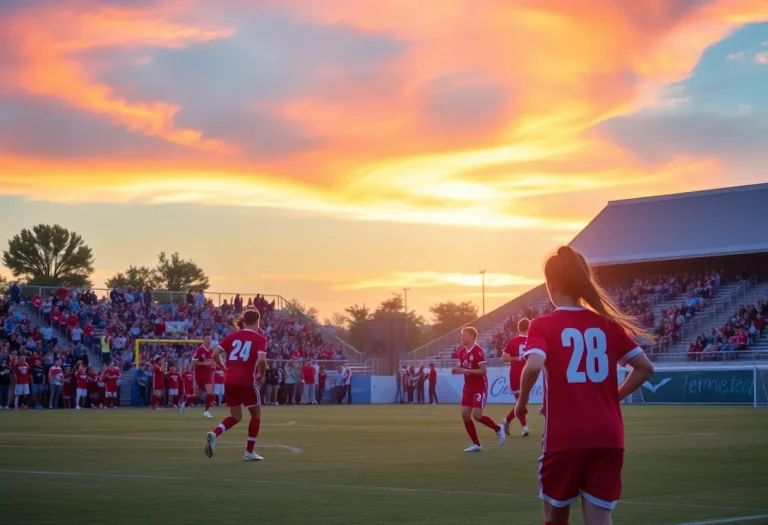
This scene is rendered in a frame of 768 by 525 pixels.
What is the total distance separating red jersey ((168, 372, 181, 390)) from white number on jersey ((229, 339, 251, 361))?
30.5m

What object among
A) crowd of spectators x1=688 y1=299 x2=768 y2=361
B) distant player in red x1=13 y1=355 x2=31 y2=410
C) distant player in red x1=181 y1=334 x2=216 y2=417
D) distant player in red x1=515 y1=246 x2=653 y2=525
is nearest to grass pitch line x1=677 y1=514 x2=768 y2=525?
distant player in red x1=515 y1=246 x2=653 y2=525

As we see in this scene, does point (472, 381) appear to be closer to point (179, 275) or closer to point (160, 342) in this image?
point (160, 342)

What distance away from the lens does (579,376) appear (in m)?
5.88

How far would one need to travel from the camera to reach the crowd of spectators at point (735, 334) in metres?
48.2

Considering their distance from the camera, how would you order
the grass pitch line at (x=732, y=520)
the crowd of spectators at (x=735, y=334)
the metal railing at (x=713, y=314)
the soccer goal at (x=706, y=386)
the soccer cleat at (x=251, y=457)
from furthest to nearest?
the metal railing at (x=713, y=314) → the crowd of spectators at (x=735, y=334) → the soccer goal at (x=706, y=386) → the soccer cleat at (x=251, y=457) → the grass pitch line at (x=732, y=520)

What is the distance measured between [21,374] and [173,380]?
654cm

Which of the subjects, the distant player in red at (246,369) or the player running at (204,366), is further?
the player running at (204,366)

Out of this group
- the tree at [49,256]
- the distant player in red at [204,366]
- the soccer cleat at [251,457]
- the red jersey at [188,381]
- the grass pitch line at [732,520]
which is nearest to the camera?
the grass pitch line at [732,520]

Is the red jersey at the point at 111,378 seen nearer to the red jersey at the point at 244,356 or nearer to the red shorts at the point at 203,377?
the red shorts at the point at 203,377

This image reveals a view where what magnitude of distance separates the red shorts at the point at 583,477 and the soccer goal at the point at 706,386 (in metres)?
36.9

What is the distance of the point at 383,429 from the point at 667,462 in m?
11.2

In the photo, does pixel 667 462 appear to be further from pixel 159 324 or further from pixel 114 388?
pixel 159 324

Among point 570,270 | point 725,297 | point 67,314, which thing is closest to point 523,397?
point 570,270

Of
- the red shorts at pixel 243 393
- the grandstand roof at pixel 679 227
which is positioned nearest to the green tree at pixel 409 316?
the grandstand roof at pixel 679 227
